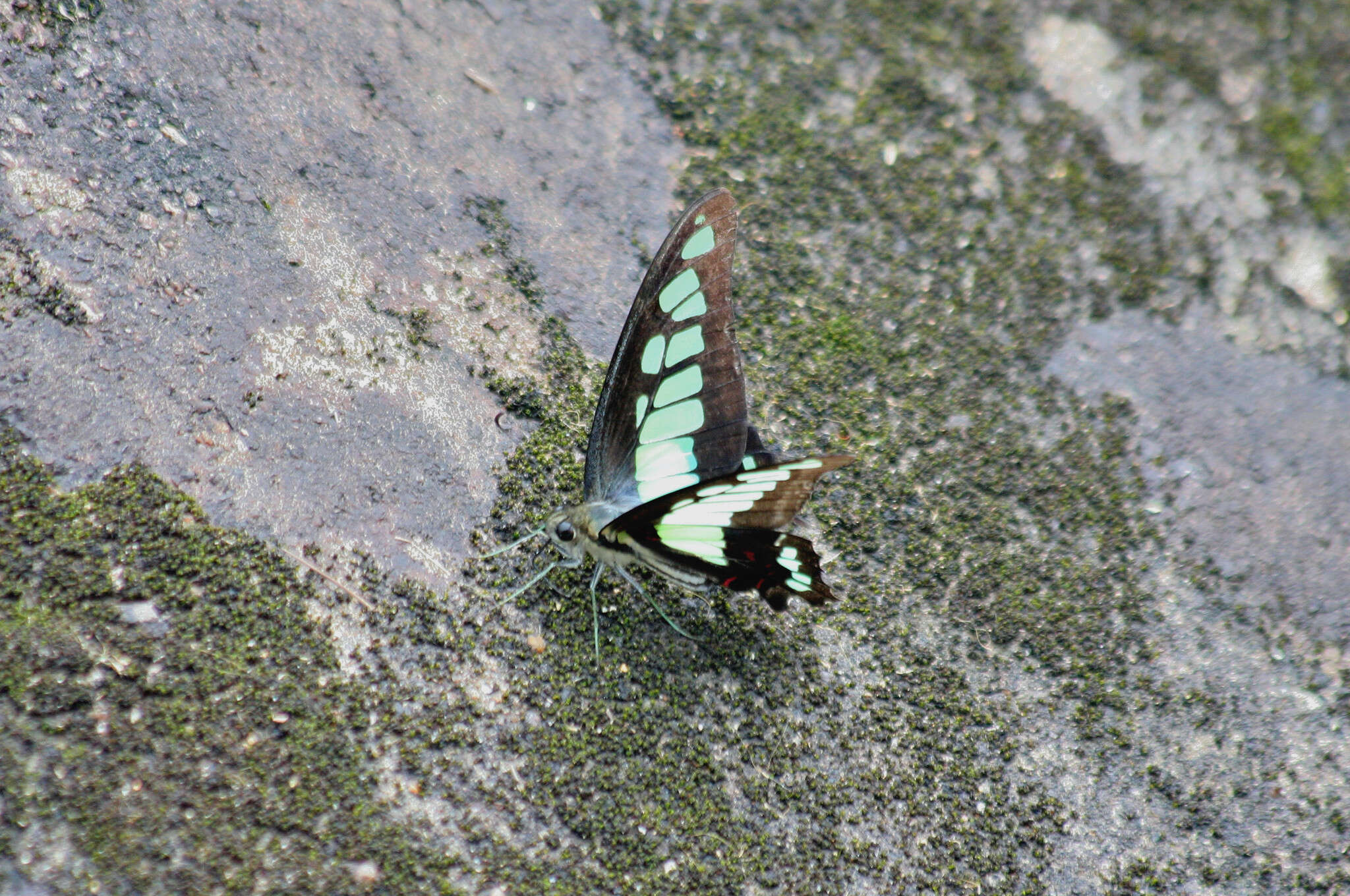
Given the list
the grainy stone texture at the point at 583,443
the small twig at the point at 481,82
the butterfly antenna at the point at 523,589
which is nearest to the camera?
the grainy stone texture at the point at 583,443

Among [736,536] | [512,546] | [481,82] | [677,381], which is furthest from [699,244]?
[481,82]

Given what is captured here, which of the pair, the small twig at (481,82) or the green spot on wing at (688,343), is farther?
the small twig at (481,82)

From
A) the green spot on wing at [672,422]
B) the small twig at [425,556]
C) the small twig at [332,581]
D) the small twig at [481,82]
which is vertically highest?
the small twig at [481,82]

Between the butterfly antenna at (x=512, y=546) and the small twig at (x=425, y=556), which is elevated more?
the butterfly antenna at (x=512, y=546)

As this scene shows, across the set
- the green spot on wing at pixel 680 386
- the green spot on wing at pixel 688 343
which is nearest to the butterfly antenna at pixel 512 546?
the green spot on wing at pixel 680 386

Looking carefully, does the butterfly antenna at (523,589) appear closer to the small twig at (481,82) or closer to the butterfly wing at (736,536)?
the butterfly wing at (736,536)

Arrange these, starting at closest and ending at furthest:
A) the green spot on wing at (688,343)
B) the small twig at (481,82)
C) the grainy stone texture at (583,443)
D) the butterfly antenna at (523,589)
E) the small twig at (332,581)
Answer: the grainy stone texture at (583,443), the small twig at (332,581), the butterfly antenna at (523,589), the green spot on wing at (688,343), the small twig at (481,82)

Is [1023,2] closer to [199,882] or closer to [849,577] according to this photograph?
[849,577]

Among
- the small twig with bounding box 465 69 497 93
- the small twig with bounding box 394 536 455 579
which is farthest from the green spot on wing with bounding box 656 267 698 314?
the small twig with bounding box 465 69 497 93

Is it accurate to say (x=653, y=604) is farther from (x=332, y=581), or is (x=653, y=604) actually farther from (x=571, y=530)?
(x=332, y=581)
